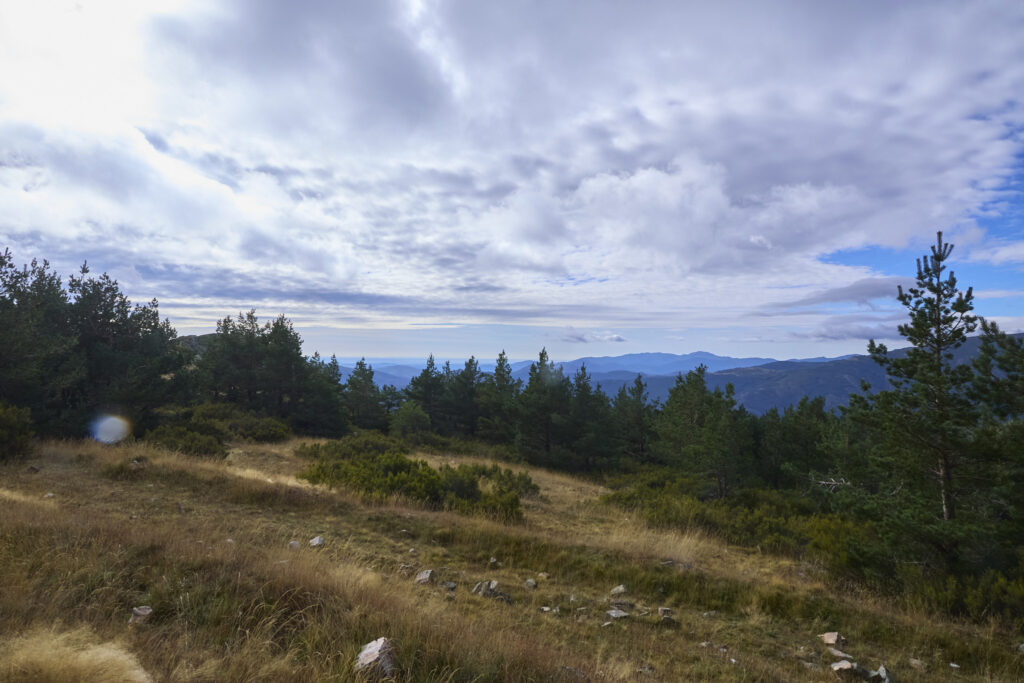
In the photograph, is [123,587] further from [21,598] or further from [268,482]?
[268,482]

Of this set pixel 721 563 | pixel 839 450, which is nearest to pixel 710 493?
pixel 839 450

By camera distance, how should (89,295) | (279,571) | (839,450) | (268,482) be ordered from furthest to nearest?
(89,295) < (839,450) < (268,482) < (279,571)

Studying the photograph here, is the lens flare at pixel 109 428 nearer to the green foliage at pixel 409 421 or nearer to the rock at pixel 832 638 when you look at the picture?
the green foliage at pixel 409 421

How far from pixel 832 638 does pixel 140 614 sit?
7.80 metres

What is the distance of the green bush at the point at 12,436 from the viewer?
37.4ft

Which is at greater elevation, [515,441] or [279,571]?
[279,571]

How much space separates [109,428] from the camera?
16891 mm

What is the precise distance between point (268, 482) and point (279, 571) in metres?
7.15

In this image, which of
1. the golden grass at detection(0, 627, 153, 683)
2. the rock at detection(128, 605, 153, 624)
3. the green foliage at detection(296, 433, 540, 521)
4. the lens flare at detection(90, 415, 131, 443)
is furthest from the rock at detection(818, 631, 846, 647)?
the lens flare at detection(90, 415, 131, 443)

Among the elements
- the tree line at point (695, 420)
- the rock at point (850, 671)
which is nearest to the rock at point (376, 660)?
the rock at point (850, 671)

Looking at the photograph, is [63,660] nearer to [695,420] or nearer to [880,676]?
[880,676]

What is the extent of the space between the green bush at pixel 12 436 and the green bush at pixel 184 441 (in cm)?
361

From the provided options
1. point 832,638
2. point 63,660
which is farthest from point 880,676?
point 63,660

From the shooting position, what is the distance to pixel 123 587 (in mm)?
4551
